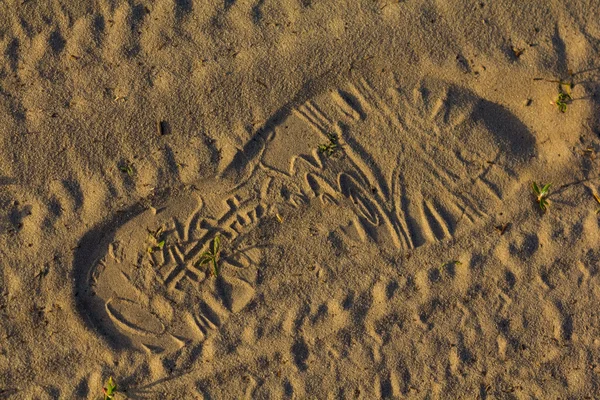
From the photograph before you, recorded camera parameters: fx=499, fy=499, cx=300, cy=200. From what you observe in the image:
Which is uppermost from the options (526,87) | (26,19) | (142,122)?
(26,19)

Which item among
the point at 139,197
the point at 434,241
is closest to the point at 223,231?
the point at 139,197

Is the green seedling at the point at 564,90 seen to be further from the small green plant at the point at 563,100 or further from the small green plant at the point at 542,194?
the small green plant at the point at 542,194

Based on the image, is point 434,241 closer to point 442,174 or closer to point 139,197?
point 442,174

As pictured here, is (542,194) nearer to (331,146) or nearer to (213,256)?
(331,146)

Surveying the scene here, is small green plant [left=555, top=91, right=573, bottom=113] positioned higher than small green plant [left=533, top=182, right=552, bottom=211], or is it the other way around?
small green plant [left=555, top=91, right=573, bottom=113]

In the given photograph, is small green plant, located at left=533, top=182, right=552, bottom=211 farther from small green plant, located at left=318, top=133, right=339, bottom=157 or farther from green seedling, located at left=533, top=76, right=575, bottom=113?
small green plant, located at left=318, top=133, right=339, bottom=157

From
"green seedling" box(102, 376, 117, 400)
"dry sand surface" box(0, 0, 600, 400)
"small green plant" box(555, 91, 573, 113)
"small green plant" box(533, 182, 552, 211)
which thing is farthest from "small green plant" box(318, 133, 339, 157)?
"green seedling" box(102, 376, 117, 400)
